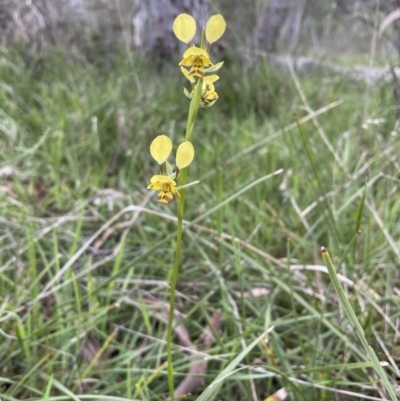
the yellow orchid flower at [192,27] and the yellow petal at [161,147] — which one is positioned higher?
the yellow orchid flower at [192,27]

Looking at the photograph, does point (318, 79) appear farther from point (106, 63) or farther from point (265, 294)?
point (265, 294)

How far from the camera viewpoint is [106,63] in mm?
2152

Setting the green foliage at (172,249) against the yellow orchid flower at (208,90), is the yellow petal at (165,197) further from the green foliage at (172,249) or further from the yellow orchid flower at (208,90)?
the green foliage at (172,249)

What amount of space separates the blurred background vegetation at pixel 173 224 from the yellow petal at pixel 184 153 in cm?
28

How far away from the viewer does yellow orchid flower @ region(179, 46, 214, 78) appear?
33cm

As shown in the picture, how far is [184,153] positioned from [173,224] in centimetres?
68

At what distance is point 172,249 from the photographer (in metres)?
0.88

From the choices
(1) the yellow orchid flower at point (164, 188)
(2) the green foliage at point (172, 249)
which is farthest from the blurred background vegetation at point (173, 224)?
(1) the yellow orchid flower at point (164, 188)

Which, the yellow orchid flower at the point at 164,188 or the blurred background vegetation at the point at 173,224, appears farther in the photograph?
the blurred background vegetation at the point at 173,224

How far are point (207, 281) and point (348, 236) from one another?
353 mm

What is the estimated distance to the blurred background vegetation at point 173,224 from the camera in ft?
2.07

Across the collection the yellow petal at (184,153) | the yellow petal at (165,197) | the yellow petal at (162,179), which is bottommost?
the yellow petal at (165,197)

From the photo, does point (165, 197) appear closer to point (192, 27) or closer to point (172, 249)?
point (192, 27)

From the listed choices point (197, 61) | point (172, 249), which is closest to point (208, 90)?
point (197, 61)
